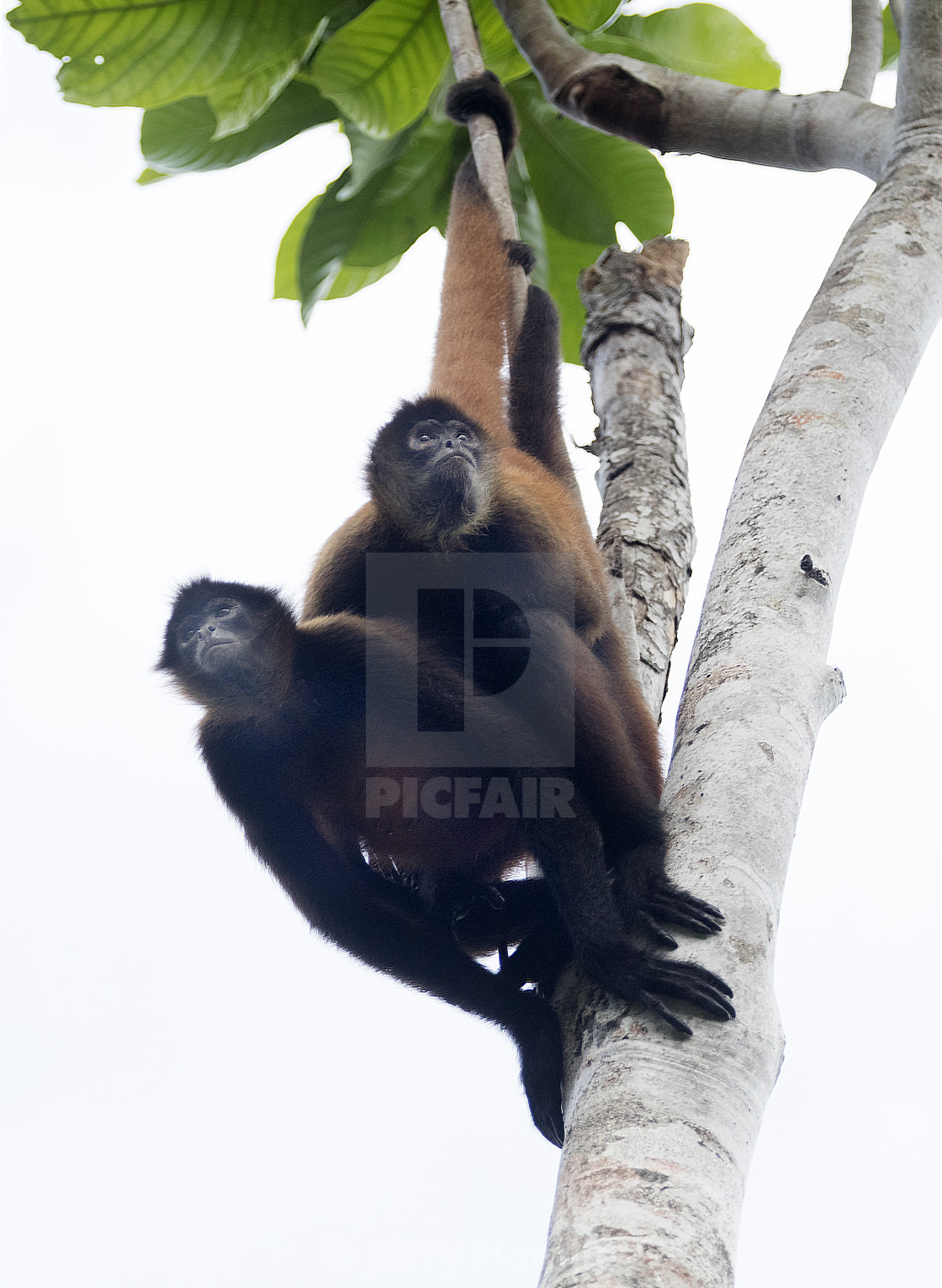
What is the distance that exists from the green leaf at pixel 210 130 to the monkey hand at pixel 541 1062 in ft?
15.2

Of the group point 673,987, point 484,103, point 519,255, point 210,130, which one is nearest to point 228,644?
point 673,987

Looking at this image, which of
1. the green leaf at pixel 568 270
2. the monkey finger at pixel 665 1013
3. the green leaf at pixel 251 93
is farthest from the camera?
the green leaf at pixel 568 270

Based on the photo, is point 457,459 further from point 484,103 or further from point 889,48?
point 889,48

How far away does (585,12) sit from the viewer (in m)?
5.30

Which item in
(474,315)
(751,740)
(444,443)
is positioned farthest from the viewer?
(474,315)

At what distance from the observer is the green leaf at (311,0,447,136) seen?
16.3ft

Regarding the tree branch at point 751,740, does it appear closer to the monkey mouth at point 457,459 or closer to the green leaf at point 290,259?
the monkey mouth at point 457,459

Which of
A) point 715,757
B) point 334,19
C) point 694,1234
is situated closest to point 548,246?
point 334,19

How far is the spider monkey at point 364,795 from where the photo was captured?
2.53 m

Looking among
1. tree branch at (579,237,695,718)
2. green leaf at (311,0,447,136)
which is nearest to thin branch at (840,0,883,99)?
tree branch at (579,237,695,718)

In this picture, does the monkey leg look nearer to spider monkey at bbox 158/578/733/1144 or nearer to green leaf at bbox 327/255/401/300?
spider monkey at bbox 158/578/733/1144

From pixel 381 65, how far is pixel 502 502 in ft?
9.27

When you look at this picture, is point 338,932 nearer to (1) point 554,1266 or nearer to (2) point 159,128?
(1) point 554,1266

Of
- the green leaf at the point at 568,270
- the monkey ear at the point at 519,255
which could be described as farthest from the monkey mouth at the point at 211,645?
the green leaf at the point at 568,270
